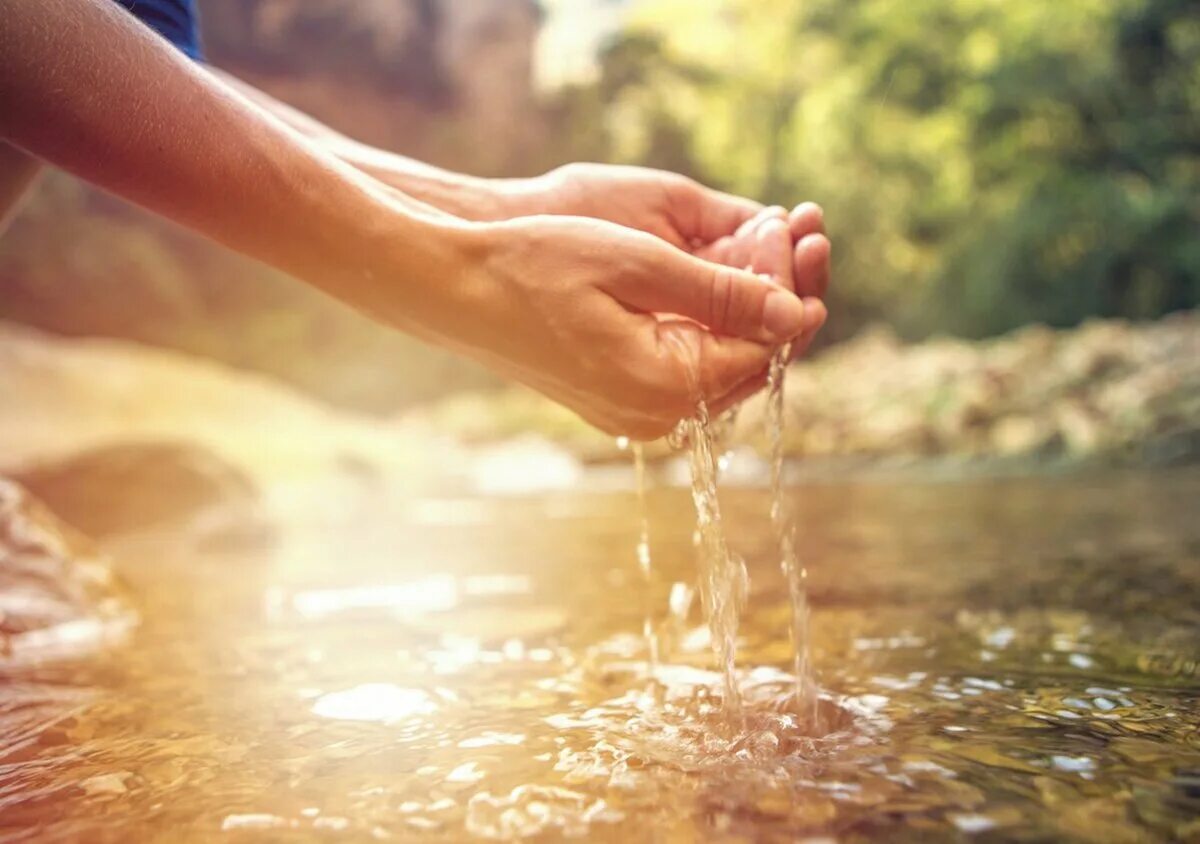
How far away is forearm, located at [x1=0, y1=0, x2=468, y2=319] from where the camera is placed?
1021mm

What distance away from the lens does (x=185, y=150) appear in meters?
1.12

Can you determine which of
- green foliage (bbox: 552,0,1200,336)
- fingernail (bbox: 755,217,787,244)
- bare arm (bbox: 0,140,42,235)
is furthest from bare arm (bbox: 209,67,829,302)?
green foliage (bbox: 552,0,1200,336)

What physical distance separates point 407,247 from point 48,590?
1.30 m

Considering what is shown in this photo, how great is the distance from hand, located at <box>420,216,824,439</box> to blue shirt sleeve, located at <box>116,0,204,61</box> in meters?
0.74

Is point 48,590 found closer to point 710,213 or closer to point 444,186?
point 444,186

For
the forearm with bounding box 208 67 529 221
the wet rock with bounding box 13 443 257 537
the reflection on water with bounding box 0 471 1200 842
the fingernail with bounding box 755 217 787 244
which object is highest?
the wet rock with bounding box 13 443 257 537

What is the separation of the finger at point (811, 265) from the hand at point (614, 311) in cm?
10

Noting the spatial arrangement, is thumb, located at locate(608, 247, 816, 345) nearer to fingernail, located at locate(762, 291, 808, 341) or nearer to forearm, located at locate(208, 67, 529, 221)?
fingernail, located at locate(762, 291, 808, 341)

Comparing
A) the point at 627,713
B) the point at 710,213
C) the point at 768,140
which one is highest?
the point at 768,140

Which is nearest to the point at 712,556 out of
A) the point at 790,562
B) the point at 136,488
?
the point at 790,562

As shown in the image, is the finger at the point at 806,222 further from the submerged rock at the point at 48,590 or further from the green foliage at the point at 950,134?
the green foliage at the point at 950,134

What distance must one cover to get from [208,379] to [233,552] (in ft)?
26.1

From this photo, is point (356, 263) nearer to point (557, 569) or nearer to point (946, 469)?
point (557, 569)

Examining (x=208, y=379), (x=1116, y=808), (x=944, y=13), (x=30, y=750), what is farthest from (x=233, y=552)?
(x=944, y=13)
